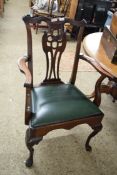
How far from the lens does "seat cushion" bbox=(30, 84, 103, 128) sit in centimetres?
138

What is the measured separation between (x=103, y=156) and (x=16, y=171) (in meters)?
0.69

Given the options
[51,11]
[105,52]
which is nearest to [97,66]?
[105,52]

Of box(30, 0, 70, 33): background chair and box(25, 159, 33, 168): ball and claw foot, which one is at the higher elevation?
box(30, 0, 70, 33): background chair

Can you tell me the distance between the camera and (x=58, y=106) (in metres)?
1.46

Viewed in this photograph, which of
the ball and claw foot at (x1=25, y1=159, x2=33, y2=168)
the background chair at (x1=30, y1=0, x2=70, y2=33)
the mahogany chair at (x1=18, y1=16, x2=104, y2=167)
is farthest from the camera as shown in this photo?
the background chair at (x1=30, y1=0, x2=70, y2=33)

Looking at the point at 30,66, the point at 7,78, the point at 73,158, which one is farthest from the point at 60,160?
the point at 7,78

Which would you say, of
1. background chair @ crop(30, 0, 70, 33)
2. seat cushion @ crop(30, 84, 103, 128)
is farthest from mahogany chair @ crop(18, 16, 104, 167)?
background chair @ crop(30, 0, 70, 33)

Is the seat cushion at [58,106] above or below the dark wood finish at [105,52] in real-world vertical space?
below

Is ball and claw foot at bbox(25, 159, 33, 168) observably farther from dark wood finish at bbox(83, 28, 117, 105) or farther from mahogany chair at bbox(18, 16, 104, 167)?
dark wood finish at bbox(83, 28, 117, 105)

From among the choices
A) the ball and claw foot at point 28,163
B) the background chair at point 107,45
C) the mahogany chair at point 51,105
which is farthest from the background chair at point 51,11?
the ball and claw foot at point 28,163

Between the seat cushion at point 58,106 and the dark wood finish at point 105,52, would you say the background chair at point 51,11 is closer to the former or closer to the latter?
the dark wood finish at point 105,52

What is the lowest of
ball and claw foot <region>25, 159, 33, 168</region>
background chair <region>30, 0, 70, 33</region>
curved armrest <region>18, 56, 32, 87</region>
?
ball and claw foot <region>25, 159, 33, 168</region>

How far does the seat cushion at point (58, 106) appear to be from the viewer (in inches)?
54.4

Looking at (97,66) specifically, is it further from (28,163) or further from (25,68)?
(28,163)
